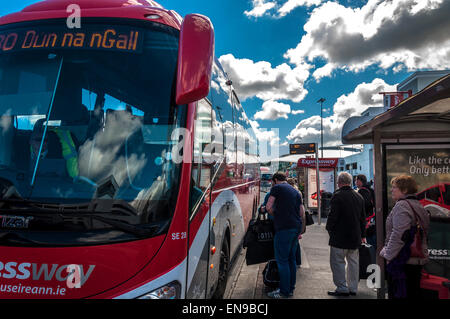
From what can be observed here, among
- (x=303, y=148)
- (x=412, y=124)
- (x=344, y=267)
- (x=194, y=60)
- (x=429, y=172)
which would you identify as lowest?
(x=344, y=267)

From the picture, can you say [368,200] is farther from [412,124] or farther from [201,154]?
[201,154]

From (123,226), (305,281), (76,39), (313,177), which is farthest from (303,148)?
(123,226)

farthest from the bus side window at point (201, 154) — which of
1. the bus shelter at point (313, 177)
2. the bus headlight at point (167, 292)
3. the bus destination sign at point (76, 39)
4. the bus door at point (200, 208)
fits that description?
the bus shelter at point (313, 177)

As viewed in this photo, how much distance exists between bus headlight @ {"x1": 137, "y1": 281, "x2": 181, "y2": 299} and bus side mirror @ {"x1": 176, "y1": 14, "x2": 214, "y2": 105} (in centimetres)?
136

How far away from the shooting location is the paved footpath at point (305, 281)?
5.12 metres

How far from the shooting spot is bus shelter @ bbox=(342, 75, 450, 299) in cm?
419

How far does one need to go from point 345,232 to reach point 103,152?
3.76m

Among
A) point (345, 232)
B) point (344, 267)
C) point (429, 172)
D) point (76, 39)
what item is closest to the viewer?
point (76, 39)

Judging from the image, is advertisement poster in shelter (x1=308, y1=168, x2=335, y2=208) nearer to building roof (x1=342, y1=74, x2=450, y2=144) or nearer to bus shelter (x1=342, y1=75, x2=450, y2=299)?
building roof (x1=342, y1=74, x2=450, y2=144)

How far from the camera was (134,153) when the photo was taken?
2490 millimetres

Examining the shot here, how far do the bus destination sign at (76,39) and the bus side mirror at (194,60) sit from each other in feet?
2.04

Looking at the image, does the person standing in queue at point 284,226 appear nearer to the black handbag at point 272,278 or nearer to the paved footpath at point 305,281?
the black handbag at point 272,278

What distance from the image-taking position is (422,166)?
4.48 m
